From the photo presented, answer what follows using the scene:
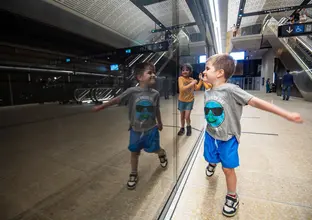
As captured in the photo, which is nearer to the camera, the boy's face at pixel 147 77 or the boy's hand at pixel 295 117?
the boy's hand at pixel 295 117

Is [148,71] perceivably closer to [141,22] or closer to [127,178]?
[141,22]

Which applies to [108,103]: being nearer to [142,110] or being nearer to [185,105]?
[142,110]

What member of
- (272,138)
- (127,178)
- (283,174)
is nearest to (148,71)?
(127,178)

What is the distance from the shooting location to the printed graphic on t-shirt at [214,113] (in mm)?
934

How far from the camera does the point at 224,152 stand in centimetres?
93

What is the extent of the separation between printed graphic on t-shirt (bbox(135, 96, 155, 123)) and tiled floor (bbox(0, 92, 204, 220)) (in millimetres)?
163

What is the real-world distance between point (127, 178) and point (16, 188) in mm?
687

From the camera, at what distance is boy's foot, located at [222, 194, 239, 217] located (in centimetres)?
86

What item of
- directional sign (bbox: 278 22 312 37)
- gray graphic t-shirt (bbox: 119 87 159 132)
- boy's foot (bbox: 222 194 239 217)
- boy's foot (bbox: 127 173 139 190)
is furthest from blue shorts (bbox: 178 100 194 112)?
directional sign (bbox: 278 22 312 37)

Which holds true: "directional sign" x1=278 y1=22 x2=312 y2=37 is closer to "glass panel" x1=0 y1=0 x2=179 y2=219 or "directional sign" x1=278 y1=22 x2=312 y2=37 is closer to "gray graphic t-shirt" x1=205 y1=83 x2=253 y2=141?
"glass panel" x1=0 y1=0 x2=179 y2=219

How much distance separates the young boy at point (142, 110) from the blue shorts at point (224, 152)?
0.39m

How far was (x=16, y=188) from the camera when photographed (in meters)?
1.02

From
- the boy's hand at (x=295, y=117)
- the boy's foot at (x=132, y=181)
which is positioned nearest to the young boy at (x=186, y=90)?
the boy's foot at (x=132, y=181)

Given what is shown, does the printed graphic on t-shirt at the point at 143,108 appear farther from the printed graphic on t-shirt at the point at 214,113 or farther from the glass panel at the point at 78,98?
the printed graphic on t-shirt at the point at 214,113
